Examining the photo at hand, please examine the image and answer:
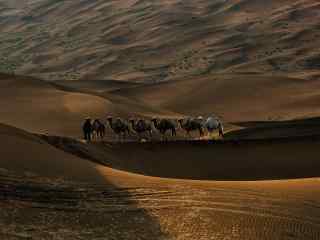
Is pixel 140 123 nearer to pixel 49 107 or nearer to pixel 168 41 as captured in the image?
pixel 49 107

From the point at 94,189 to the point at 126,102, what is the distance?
25.5 metres

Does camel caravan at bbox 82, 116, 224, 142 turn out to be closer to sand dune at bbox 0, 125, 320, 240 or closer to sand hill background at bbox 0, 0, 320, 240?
sand hill background at bbox 0, 0, 320, 240

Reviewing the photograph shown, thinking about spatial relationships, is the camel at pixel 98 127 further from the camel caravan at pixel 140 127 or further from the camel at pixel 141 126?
the camel at pixel 141 126

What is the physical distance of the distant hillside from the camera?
6106 cm

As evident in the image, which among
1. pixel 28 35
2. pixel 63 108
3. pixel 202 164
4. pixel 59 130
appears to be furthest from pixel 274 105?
pixel 28 35

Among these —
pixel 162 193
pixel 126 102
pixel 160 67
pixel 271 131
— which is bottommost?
pixel 162 193

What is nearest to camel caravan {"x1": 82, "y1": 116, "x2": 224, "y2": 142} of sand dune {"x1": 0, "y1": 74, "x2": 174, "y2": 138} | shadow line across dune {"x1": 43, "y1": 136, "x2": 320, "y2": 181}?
shadow line across dune {"x1": 43, "y1": 136, "x2": 320, "y2": 181}

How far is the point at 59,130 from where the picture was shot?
2645 centimetres

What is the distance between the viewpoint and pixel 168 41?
73.6 meters

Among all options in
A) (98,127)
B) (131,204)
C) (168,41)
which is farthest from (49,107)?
(168,41)

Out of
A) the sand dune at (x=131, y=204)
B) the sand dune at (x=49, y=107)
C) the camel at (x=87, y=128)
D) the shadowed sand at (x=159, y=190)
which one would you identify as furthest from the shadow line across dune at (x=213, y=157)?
the sand dune at (x=49, y=107)

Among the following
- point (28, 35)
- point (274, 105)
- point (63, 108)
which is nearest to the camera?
point (63, 108)

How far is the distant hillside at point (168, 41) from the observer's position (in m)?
61.1

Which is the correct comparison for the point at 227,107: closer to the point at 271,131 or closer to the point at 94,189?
the point at 271,131
